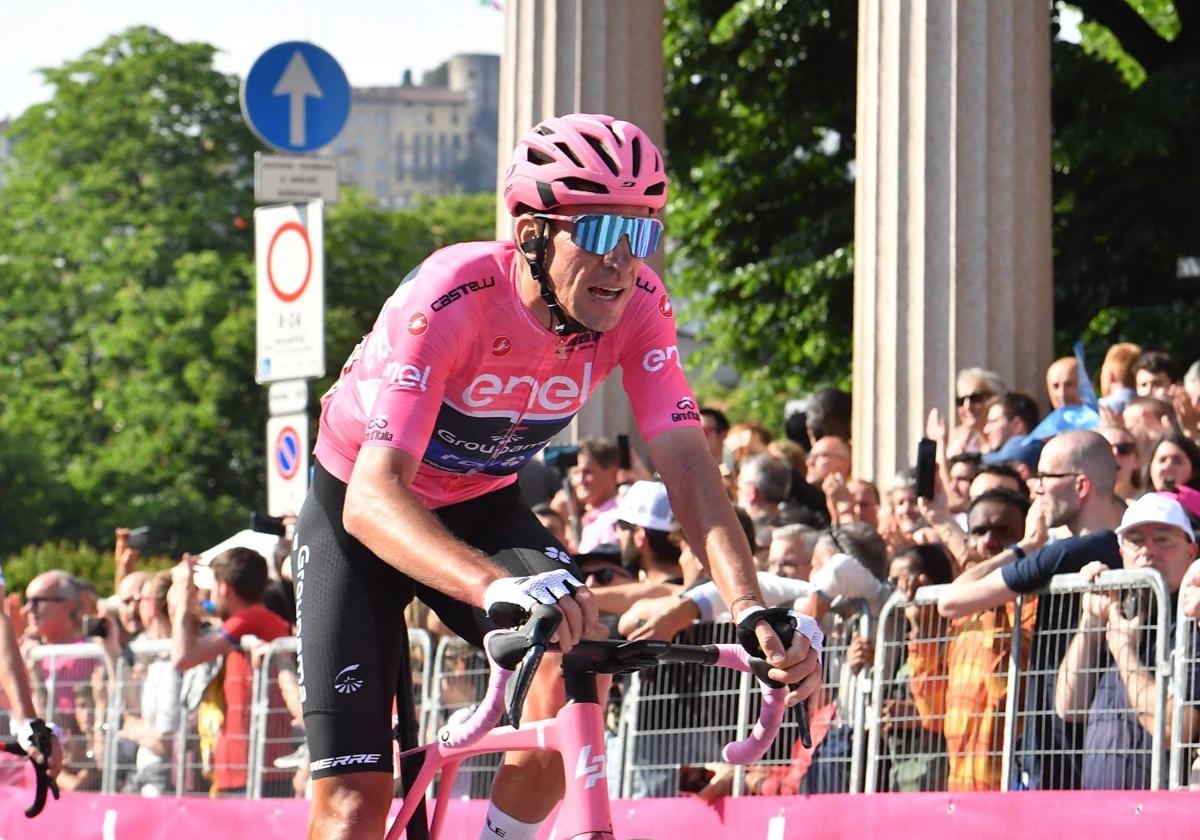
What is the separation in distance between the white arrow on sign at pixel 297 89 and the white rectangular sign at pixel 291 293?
78cm

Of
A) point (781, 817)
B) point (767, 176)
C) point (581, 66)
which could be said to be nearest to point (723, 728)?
point (781, 817)

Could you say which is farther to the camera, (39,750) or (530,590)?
(39,750)

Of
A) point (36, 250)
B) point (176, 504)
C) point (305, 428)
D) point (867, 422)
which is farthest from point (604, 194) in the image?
point (36, 250)

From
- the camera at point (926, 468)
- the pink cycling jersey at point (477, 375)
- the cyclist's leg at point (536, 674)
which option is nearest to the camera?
the pink cycling jersey at point (477, 375)

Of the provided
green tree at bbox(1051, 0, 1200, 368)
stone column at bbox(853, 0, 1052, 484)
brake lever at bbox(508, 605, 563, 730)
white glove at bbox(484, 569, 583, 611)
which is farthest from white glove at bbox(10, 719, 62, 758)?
green tree at bbox(1051, 0, 1200, 368)

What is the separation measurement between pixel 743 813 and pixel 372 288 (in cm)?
5337

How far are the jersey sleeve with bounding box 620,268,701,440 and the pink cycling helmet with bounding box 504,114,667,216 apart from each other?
43cm

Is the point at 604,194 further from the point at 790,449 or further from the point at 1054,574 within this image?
the point at 790,449

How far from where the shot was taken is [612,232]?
17.5ft

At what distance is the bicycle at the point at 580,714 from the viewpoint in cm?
467

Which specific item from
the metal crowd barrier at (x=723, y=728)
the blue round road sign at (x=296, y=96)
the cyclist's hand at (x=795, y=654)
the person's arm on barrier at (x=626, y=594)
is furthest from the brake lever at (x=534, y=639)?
the blue round road sign at (x=296, y=96)

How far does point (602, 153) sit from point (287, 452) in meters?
7.03

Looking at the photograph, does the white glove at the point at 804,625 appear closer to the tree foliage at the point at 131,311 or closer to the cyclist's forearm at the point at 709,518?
the cyclist's forearm at the point at 709,518

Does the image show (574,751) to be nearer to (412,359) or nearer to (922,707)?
(412,359)
